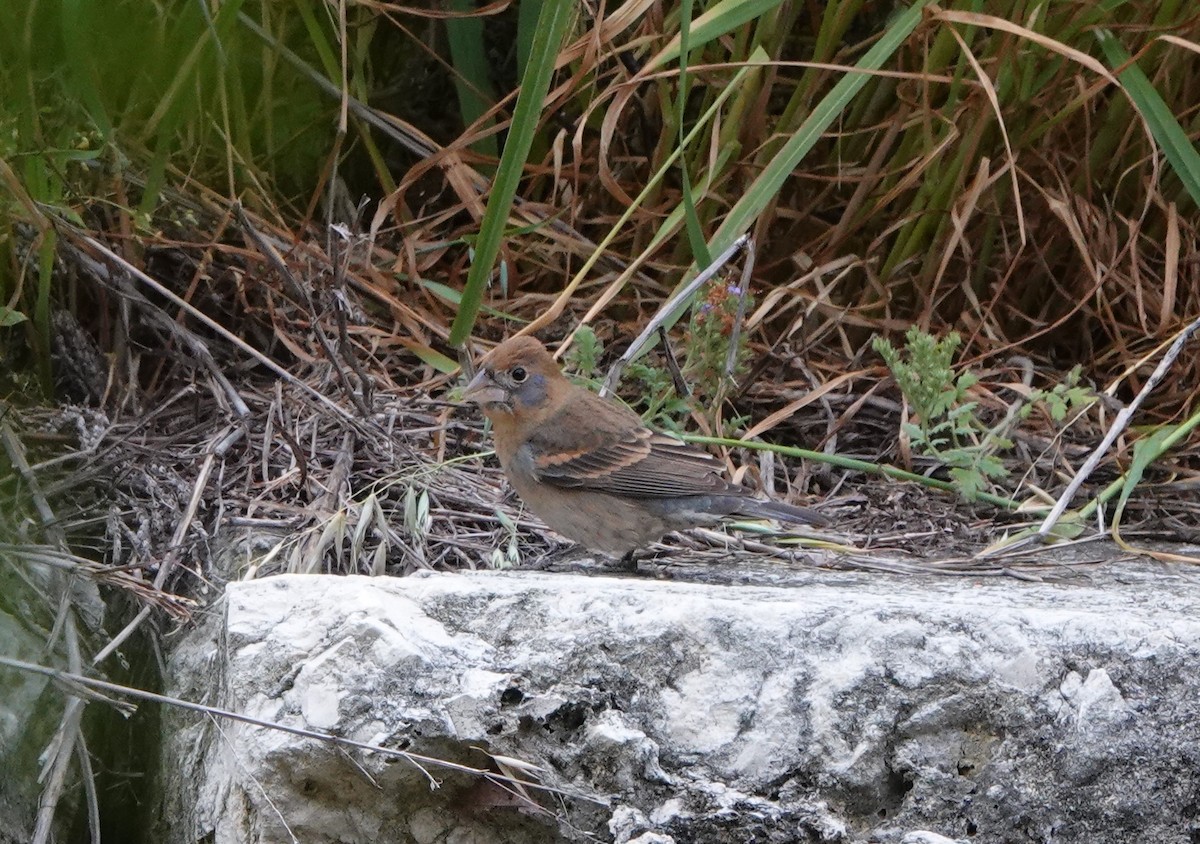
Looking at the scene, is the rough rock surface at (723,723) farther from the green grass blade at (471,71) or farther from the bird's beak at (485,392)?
the green grass blade at (471,71)

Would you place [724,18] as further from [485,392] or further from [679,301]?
[485,392]

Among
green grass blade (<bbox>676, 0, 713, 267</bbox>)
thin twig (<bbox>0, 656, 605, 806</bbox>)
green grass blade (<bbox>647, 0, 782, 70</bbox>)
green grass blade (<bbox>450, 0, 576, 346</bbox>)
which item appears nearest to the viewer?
thin twig (<bbox>0, 656, 605, 806</bbox>)

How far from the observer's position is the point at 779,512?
3.54 m

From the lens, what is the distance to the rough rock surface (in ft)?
7.56

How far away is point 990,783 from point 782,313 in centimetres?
247

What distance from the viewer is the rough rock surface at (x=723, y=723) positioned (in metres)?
2.30

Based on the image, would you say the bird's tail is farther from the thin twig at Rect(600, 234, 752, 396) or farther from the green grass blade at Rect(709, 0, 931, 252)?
the green grass blade at Rect(709, 0, 931, 252)

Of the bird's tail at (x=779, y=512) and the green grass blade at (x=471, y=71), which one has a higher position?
the green grass blade at (x=471, y=71)

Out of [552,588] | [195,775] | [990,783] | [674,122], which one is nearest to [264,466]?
[195,775]

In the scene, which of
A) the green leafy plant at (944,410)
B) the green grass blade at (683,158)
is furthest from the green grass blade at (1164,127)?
the green grass blade at (683,158)

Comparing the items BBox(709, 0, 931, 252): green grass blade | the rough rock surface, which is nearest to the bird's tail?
BBox(709, 0, 931, 252): green grass blade

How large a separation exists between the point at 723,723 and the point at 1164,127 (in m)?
2.38

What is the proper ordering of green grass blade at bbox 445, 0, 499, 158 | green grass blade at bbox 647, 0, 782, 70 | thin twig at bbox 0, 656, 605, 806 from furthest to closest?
green grass blade at bbox 445, 0, 499, 158 → green grass blade at bbox 647, 0, 782, 70 → thin twig at bbox 0, 656, 605, 806

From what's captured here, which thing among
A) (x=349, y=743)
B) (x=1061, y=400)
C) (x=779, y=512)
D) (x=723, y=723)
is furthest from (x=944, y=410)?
(x=349, y=743)
